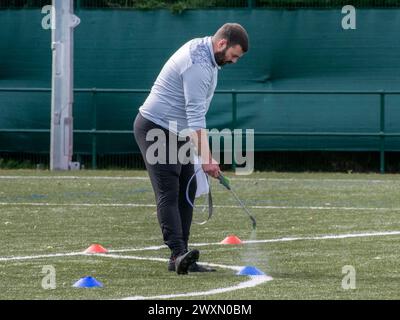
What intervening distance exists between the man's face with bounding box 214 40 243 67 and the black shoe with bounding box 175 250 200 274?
1466mm

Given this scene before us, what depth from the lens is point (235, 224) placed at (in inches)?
515

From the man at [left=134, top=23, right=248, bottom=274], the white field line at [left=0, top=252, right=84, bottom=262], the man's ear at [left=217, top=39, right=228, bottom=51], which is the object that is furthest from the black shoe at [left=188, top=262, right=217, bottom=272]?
the man's ear at [left=217, top=39, right=228, bottom=51]

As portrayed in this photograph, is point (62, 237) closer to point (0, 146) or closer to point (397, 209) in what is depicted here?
point (397, 209)

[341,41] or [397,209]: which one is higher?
[341,41]

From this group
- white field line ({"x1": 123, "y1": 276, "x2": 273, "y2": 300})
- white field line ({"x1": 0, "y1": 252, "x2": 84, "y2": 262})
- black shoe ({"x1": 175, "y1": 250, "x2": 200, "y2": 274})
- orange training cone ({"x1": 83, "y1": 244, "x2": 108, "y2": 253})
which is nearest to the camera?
white field line ({"x1": 123, "y1": 276, "x2": 273, "y2": 300})

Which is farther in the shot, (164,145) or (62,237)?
(62,237)

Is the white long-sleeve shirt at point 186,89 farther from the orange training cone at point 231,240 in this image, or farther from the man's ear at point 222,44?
the orange training cone at point 231,240

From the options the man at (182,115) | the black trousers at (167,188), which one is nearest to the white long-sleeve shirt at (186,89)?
the man at (182,115)

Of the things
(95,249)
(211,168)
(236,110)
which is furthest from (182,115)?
(236,110)

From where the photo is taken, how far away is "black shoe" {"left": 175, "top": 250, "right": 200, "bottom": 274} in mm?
9523

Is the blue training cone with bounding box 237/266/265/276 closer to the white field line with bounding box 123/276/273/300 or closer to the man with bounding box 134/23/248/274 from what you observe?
the white field line with bounding box 123/276/273/300

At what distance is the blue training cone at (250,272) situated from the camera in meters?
9.52

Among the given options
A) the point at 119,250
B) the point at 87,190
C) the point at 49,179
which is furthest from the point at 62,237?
the point at 49,179

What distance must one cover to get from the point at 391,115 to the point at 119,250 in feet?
32.6
